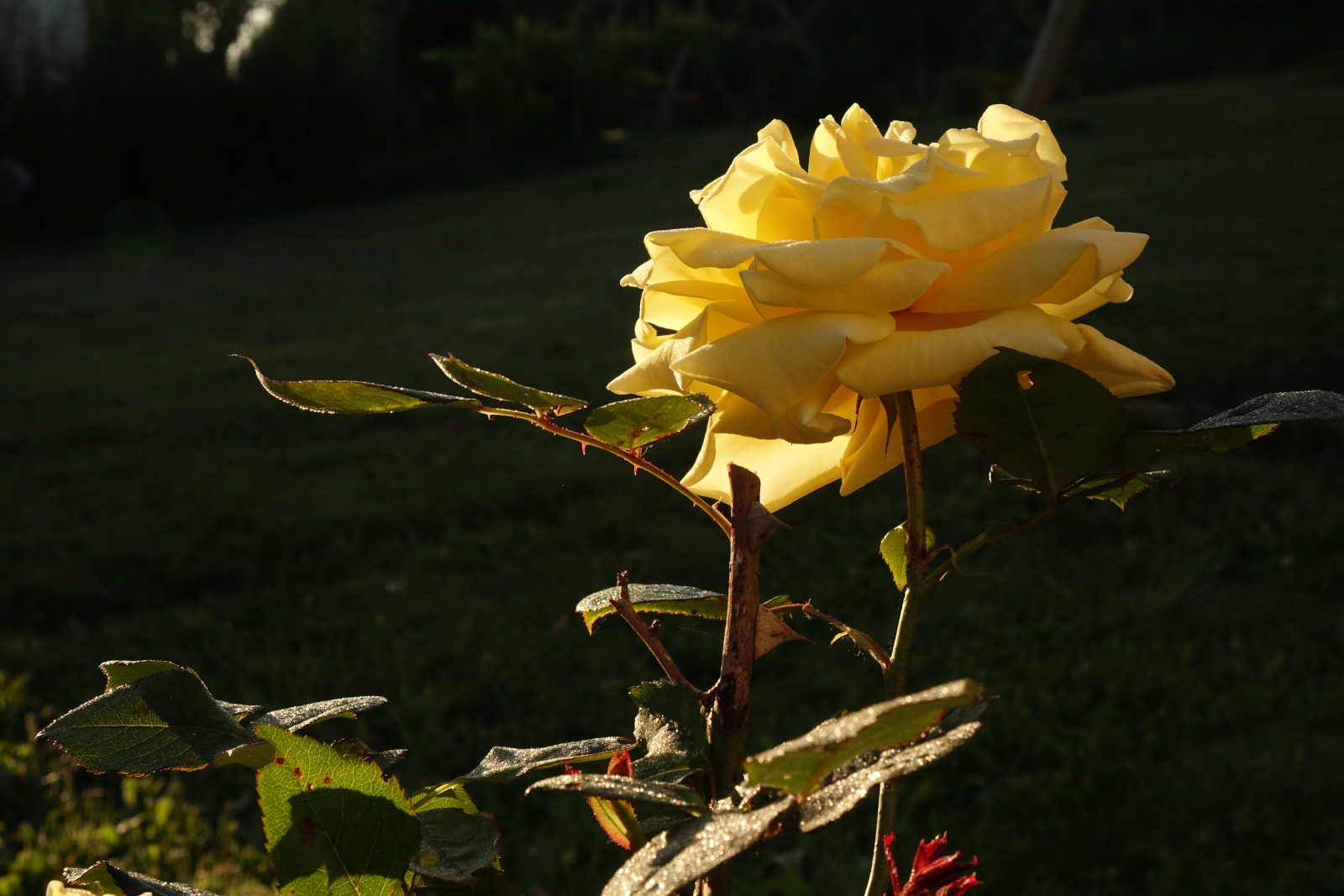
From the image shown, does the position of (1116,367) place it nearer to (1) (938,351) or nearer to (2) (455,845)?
(1) (938,351)

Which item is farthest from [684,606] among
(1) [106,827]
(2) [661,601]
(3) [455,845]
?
(1) [106,827]

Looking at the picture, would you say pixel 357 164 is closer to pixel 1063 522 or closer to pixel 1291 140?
pixel 1291 140

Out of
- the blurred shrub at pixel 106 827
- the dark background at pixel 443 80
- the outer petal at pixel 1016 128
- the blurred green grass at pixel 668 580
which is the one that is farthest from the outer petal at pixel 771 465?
the dark background at pixel 443 80

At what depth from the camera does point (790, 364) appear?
0.30 metres

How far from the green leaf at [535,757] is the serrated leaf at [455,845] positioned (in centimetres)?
2

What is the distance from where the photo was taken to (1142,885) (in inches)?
59.0

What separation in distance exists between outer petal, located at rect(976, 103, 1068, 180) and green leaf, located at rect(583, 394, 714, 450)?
0.14m

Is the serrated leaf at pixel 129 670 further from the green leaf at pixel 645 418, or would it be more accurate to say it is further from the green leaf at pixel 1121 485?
the green leaf at pixel 1121 485

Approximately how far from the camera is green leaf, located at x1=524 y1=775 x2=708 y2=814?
25cm

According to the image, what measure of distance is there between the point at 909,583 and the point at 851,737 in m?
0.11

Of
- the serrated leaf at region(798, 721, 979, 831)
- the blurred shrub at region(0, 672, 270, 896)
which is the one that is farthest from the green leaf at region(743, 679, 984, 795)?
the blurred shrub at region(0, 672, 270, 896)

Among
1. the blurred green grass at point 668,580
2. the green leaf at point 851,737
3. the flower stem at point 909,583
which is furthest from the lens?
the blurred green grass at point 668,580

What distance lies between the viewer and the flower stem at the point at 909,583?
32 cm

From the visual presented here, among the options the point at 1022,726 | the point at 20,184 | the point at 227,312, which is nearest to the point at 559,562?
the point at 1022,726
